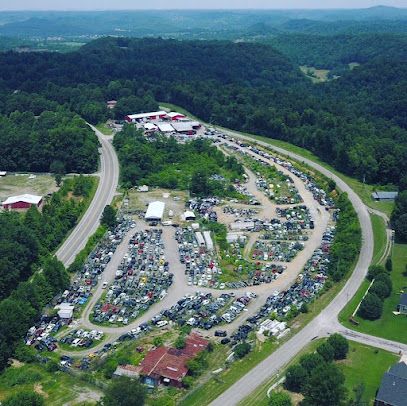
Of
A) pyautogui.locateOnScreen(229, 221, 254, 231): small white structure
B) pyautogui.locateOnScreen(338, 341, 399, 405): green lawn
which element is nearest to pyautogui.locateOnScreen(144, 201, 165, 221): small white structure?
pyautogui.locateOnScreen(229, 221, 254, 231): small white structure

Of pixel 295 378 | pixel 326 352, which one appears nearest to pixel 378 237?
pixel 326 352

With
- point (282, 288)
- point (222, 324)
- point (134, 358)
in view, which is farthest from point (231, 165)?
point (134, 358)

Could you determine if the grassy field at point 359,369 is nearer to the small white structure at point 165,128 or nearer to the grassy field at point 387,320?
the grassy field at point 387,320

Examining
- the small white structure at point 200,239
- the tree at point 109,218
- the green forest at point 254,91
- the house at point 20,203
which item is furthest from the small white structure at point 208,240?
the house at point 20,203

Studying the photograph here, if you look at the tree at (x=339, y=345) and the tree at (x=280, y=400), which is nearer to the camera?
the tree at (x=280, y=400)

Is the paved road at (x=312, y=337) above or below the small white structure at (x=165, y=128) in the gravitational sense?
below

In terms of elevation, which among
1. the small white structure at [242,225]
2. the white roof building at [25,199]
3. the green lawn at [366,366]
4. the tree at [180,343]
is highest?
the white roof building at [25,199]

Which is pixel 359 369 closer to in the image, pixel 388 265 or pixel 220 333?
pixel 220 333
